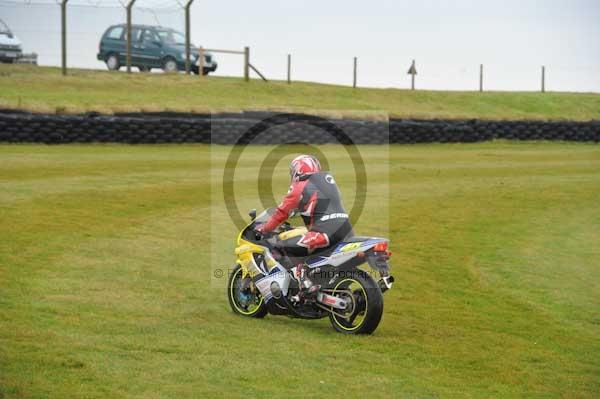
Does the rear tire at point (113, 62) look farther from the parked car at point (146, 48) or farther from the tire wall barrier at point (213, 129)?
the tire wall barrier at point (213, 129)

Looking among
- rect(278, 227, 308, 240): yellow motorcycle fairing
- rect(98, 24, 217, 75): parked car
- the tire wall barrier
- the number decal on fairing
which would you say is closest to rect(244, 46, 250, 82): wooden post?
rect(98, 24, 217, 75): parked car

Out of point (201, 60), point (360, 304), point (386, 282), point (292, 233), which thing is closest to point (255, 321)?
point (292, 233)

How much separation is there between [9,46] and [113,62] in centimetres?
428

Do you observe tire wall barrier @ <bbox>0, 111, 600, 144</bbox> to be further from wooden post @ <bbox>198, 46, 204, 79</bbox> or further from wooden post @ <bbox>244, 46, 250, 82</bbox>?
wooden post @ <bbox>198, 46, 204, 79</bbox>

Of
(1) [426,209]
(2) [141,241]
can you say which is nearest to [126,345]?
(2) [141,241]

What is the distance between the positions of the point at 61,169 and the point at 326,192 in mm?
14509

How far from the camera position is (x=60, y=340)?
30.6ft

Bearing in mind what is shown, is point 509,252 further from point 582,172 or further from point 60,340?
point 582,172

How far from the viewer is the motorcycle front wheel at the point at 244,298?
36.1ft

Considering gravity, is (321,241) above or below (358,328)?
above

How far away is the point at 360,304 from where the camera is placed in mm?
10016

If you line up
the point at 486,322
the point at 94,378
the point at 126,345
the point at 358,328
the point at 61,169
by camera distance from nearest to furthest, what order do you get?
the point at 94,378
the point at 126,345
the point at 358,328
the point at 486,322
the point at 61,169

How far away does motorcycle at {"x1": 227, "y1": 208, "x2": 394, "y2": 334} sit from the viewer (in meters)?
9.85

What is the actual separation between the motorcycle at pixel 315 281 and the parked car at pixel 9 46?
32.0 meters
